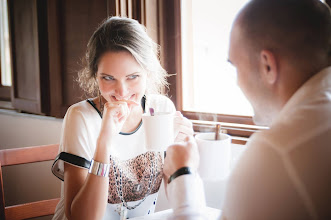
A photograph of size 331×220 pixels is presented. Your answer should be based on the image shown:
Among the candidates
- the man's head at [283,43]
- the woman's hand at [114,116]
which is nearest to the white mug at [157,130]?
the woman's hand at [114,116]

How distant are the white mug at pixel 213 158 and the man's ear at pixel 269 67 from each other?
10.5 inches

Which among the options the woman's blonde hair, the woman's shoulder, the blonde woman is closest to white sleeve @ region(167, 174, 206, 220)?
the blonde woman

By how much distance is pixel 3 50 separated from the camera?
11.5ft

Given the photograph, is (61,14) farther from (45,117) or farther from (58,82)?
(45,117)

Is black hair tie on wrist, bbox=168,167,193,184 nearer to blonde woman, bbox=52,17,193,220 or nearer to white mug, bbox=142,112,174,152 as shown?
white mug, bbox=142,112,174,152

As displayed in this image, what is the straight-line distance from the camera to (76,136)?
1.35 metres

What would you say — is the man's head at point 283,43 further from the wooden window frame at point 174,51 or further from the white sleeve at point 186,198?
the wooden window frame at point 174,51

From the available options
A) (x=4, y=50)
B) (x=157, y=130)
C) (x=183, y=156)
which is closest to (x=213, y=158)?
(x=183, y=156)

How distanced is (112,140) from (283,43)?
87cm

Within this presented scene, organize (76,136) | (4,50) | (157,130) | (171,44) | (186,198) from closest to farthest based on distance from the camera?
(186,198)
(157,130)
(76,136)
(171,44)
(4,50)

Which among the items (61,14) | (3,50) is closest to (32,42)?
(61,14)

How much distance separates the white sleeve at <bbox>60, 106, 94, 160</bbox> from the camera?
1.33 metres

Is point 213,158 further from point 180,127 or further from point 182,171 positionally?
point 180,127

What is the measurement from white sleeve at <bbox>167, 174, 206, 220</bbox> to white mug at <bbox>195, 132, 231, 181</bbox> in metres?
0.09
